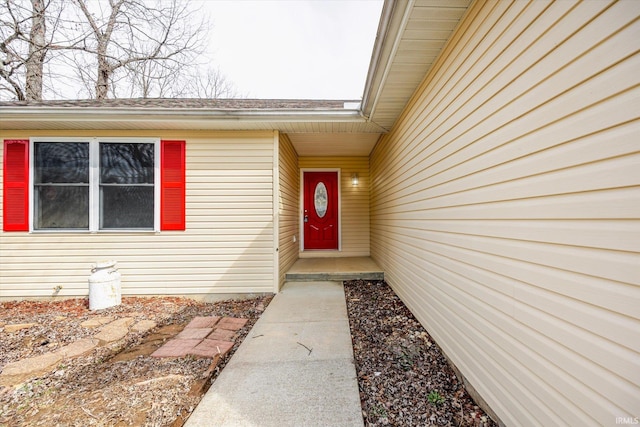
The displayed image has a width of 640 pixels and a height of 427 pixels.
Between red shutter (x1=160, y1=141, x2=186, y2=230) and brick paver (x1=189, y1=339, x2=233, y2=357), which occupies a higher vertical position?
red shutter (x1=160, y1=141, x2=186, y2=230)

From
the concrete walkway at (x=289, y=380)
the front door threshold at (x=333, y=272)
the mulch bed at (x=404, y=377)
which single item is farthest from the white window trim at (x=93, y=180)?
the mulch bed at (x=404, y=377)

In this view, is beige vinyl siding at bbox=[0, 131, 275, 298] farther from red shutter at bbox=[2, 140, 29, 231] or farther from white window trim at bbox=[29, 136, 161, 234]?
red shutter at bbox=[2, 140, 29, 231]

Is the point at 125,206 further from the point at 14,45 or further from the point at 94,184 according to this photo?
the point at 14,45

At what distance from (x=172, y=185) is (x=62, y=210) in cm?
181

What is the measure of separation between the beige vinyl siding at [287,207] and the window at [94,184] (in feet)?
5.27

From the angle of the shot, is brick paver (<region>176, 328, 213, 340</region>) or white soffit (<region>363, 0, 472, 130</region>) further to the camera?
brick paver (<region>176, 328, 213, 340</region>)

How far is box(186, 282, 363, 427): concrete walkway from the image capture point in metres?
1.64

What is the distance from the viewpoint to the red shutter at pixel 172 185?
4.20 m

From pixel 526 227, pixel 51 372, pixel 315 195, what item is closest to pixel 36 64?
pixel 315 195

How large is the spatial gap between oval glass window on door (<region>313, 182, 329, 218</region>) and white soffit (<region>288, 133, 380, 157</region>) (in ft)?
2.79

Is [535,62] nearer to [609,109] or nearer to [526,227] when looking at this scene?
[609,109]

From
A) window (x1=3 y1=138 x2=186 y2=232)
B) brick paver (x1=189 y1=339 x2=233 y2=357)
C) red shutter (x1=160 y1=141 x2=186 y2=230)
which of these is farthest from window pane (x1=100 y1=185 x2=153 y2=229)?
brick paver (x1=189 y1=339 x2=233 y2=357)

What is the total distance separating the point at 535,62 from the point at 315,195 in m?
5.58

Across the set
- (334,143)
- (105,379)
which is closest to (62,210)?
(105,379)
